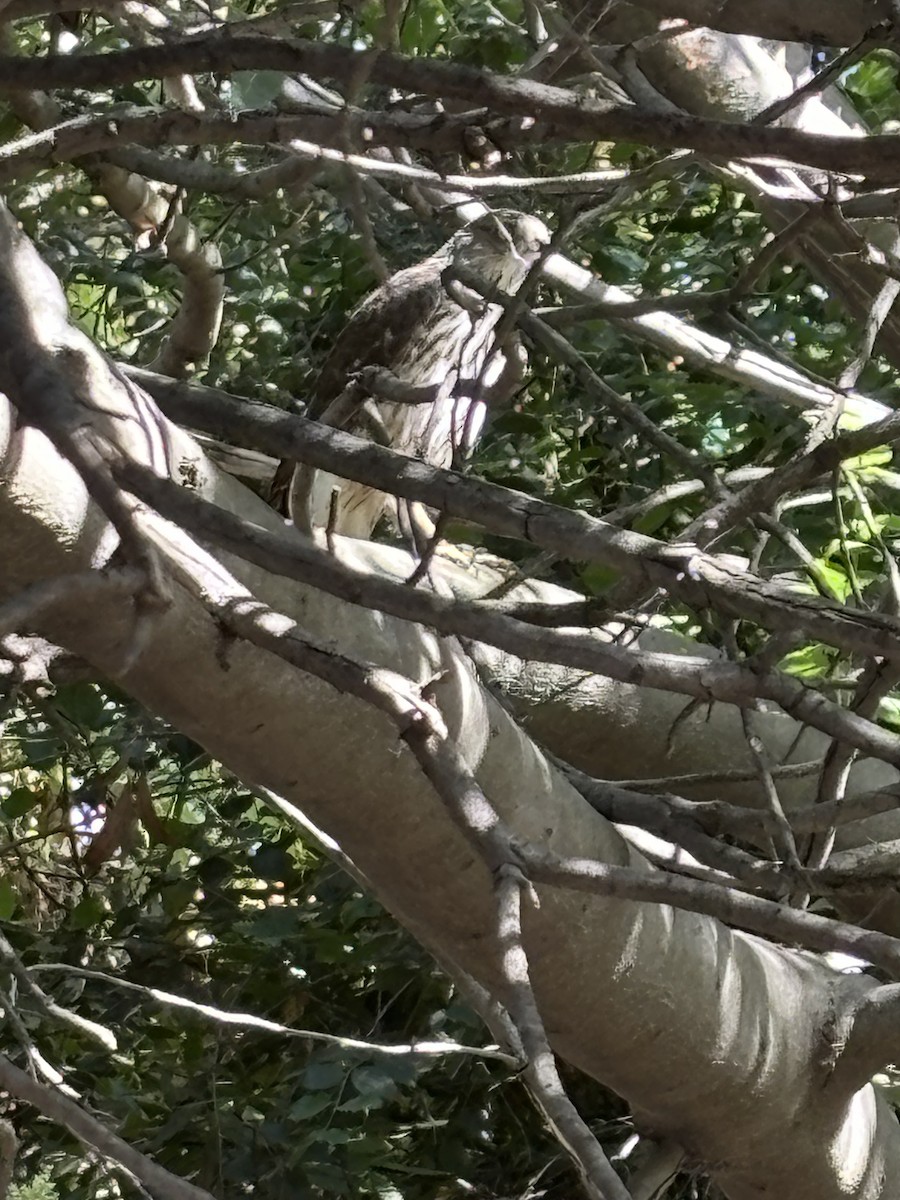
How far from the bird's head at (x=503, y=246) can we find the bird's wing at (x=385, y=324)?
9 centimetres

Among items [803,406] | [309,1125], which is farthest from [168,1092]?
[803,406]

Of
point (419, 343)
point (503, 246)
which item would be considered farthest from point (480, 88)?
point (419, 343)

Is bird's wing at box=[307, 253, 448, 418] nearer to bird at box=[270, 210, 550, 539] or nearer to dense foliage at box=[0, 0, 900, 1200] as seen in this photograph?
bird at box=[270, 210, 550, 539]

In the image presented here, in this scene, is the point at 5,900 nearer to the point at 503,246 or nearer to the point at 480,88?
the point at 503,246

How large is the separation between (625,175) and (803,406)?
71 cm

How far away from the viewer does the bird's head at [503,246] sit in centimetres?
240

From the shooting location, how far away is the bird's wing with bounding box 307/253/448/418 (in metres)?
2.54

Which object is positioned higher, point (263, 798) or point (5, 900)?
point (263, 798)

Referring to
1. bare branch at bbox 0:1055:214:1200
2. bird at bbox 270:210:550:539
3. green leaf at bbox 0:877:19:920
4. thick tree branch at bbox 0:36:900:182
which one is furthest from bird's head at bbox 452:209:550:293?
bare branch at bbox 0:1055:214:1200

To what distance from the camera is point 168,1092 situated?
221 centimetres

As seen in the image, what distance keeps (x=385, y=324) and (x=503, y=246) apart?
0.29 m

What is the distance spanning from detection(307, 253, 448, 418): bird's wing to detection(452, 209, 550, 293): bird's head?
0.09m

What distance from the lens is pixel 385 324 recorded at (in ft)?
8.52

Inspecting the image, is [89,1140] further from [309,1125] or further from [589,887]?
[309,1125]
